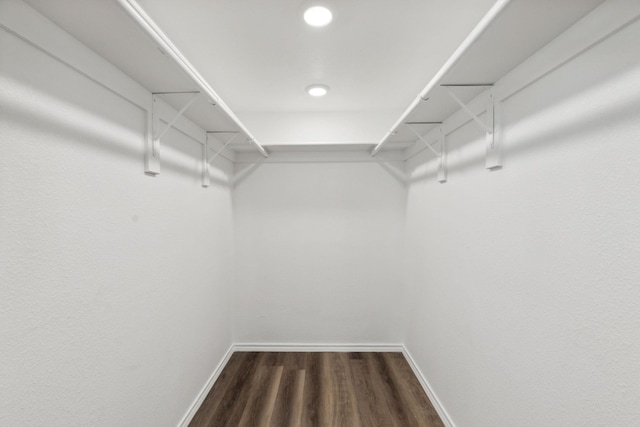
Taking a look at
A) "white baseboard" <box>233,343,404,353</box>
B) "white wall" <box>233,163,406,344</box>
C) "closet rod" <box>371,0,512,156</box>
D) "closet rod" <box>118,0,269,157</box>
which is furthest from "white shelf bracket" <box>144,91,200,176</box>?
"white baseboard" <box>233,343,404,353</box>

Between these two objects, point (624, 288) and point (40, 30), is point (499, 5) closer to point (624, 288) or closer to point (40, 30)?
point (624, 288)

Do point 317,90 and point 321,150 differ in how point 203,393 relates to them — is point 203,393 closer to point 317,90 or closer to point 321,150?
point 321,150

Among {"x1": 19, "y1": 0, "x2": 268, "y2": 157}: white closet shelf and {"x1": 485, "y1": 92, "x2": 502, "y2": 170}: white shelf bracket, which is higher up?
{"x1": 19, "y1": 0, "x2": 268, "y2": 157}: white closet shelf

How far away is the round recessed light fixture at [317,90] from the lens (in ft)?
7.04

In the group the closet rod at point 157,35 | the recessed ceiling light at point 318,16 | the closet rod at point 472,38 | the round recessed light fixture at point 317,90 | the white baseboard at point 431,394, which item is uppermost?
the round recessed light fixture at point 317,90

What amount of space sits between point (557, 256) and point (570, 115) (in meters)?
0.49

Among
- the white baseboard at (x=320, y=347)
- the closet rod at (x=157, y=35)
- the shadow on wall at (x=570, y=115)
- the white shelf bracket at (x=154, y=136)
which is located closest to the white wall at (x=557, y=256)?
the shadow on wall at (x=570, y=115)

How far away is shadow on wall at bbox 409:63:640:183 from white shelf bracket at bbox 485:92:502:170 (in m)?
0.03

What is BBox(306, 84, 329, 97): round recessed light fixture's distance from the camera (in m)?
2.15

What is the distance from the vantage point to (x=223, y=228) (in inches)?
103

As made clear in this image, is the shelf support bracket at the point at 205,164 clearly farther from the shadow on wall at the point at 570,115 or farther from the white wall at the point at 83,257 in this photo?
the shadow on wall at the point at 570,115

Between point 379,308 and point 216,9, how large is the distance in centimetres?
273

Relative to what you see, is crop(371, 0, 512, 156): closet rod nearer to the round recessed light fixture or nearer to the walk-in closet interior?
the walk-in closet interior

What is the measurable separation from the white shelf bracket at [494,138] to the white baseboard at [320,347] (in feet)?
7.24
